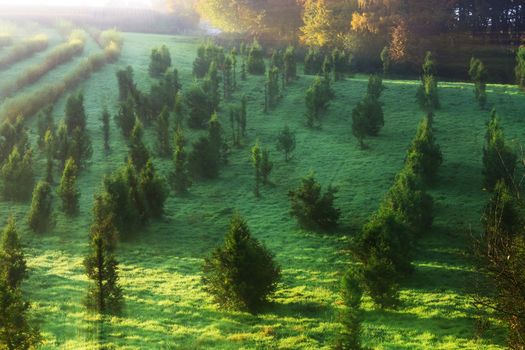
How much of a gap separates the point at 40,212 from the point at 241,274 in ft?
42.5

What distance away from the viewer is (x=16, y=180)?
3052cm

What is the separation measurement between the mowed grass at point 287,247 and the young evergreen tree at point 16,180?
730 millimetres

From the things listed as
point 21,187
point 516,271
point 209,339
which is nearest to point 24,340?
point 209,339

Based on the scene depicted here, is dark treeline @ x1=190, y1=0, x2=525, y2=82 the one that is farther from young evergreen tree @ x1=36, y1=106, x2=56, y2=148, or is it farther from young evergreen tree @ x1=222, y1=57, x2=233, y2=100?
young evergreen tree @ x1=36, y1=106, x2=56, y2=148

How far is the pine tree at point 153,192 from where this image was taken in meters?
28.5

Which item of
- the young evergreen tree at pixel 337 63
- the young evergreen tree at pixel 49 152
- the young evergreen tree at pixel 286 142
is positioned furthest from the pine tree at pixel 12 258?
the young evergreen tree at pixel 337 63

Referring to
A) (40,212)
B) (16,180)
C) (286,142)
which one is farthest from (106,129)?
(286,142)

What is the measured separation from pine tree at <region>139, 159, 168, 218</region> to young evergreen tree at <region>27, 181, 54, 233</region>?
484 centimetres

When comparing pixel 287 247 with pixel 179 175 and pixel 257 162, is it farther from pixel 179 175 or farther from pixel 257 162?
pixel 179 175

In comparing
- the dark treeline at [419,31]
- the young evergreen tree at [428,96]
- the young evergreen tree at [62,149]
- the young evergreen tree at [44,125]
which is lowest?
the young evergreen tree at [62,149]

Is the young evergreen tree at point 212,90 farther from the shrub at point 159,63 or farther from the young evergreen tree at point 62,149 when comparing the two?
the young evergreen tree at point 62,149

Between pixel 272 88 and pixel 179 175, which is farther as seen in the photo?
pixel 272 88

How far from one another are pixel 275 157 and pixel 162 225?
12.0m

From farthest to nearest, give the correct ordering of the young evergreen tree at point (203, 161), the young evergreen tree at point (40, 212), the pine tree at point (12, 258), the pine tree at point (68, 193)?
the young evergreen tree at point (203, 161)
the pine tree at point (68, 193)
the young evergreen tree at point (40, 212)
the pine tree at point (12, 258)
